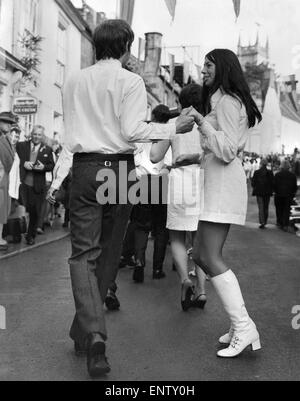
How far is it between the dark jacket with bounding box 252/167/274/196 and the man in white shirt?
14.4 meters

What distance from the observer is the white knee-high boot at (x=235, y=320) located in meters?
3.94

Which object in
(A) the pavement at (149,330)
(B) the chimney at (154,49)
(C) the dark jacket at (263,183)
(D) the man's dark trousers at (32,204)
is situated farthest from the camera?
(B) the chimney at (154,49)

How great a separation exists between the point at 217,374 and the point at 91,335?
0.72 metres

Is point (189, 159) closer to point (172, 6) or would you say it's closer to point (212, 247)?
point (212, 247)

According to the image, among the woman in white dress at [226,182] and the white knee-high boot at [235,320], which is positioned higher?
the woman in white dress at [226,182]

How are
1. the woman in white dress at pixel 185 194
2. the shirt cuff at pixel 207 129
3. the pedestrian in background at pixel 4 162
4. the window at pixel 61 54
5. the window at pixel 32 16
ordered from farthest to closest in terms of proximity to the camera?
1. the window at pixel 61 54
2. the window at pixel 32 16
3. the pedestrian in background at pixel 4 162
4. the woman in white dress at pixel 185 194
5. the shirt cuff at pixel 207 129

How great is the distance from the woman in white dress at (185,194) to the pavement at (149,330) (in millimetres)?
192

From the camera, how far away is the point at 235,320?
3.97m

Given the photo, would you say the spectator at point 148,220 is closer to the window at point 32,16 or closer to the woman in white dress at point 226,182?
the woman in white dress at point 226,182

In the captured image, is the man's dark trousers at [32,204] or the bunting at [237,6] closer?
the bunting at [237,6]

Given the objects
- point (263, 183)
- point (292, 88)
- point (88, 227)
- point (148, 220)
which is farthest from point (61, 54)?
point (88, 227)

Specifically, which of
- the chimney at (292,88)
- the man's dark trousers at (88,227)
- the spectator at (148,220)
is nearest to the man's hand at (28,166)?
the spectator at (148,220)

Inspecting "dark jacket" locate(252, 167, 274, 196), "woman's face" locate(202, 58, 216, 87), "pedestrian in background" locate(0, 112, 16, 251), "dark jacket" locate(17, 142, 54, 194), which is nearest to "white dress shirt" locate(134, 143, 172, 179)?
"woman's face" locate(202, 58, 216, 87)

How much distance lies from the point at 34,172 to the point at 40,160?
24 centimetres
